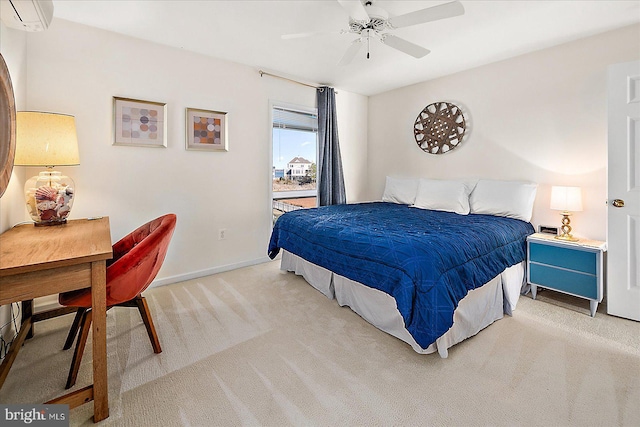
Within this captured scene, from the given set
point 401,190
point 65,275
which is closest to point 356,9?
A: point 65,275

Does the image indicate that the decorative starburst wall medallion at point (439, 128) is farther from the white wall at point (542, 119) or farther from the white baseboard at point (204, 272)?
the white baseboard at point (204, 272)

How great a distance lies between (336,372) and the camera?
1.77m

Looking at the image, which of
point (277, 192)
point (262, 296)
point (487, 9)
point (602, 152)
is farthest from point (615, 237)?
point (277, 192)

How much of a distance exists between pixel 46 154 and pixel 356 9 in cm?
225

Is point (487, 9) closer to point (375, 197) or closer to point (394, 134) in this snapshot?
point (394, 134)

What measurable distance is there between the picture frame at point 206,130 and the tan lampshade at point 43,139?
3.76 ft

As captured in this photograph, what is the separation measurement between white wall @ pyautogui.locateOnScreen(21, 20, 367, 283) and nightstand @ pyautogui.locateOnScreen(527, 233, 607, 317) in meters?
2.85

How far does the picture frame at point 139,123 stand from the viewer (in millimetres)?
2773

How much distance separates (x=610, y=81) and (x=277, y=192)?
3.47m

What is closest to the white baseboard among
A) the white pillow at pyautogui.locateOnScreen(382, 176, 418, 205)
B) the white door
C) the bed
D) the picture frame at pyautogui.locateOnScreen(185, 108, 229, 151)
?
the bed

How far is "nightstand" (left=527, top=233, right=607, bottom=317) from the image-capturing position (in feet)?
7.86

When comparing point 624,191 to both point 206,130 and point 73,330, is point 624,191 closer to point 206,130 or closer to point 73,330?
point 206,130

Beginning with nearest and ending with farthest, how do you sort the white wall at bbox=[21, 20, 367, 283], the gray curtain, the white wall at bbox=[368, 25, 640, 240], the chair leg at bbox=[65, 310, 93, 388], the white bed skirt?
the chair leg at bbox=[65, 310, 93, 388], the white bed skirt, the white wall at bbox=[21, 20, 367, 283], the white wall at bbox=[368, 25, 640, 240], the gray curtain

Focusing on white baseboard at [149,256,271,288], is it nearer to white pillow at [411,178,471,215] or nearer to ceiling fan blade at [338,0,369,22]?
white pillow at [411,178,471,215]
